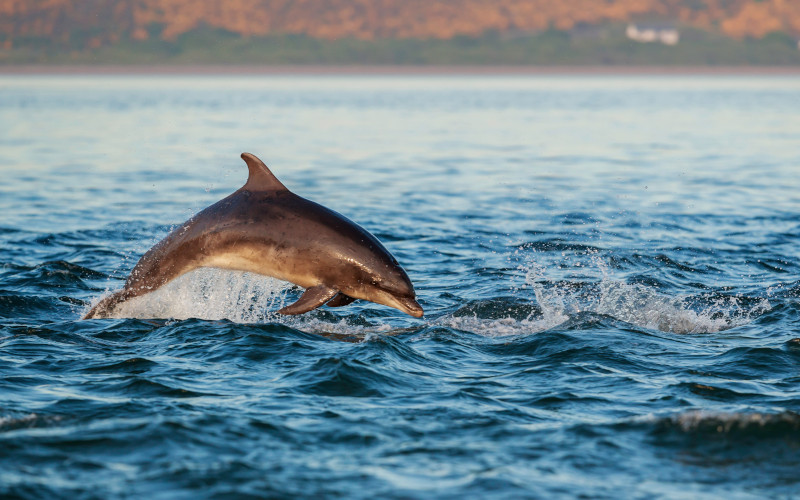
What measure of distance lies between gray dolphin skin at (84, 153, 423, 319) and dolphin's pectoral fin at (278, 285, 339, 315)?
14 mm

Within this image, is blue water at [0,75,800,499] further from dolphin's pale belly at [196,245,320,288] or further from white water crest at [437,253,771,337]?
dolphin's pale belly at [196,245,320,288]

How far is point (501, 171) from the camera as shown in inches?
1451

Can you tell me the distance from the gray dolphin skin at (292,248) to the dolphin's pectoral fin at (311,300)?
1 cm

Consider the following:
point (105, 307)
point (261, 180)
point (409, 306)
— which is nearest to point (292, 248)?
Answer: point (261, 180)

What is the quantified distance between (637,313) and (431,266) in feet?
17.3

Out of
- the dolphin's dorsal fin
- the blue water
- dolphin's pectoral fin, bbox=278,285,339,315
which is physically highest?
the dolphin's dorsal fin

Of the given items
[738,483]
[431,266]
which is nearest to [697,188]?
[431,266]

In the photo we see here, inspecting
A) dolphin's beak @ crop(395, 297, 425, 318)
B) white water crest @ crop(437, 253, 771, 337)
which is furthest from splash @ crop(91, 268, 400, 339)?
white water crest @ crop(437, 253, 771, 337)

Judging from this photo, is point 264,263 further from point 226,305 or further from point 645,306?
point 645,306

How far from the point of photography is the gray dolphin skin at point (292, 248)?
1279 centimetres

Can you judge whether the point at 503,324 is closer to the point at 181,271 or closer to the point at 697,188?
the point at 181,271

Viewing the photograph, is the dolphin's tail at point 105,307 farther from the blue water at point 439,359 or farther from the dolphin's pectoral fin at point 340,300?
the dolphin's pectoral fin at point 340,300

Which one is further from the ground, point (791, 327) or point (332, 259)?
point (332, 259)

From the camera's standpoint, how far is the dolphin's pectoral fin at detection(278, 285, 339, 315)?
12320 millimetres
